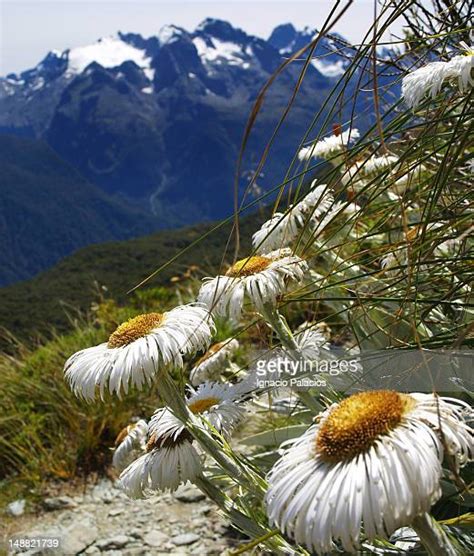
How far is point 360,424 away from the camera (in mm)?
956

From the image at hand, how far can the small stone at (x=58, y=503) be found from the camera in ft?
12.5

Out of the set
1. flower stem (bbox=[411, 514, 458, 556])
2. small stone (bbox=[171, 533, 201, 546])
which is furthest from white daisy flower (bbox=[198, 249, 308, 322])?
small stone (bbox=[171, 533, 201, 546])

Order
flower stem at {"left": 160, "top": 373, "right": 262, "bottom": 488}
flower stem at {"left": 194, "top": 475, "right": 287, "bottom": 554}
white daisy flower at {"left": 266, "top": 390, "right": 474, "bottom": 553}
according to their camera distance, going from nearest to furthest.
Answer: white daisy flower at {"left": 266, "top": 390, "right": 474, "bottom": 553}, flower stem at {"left": 194, "top": 475, "right": 287, "bottom": 554}, flower stem at {"left": 160, "top": 373, "right": 262, "bottom": 488}

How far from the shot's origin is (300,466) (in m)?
0.97

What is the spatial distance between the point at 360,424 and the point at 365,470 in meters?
0.08

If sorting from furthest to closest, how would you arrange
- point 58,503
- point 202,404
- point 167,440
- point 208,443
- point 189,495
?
1. point 58,503
2. point 189,495
3. point 202,404
4. point 167,440
5. point 208,443

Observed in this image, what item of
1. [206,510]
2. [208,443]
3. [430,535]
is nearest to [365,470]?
[430,535]

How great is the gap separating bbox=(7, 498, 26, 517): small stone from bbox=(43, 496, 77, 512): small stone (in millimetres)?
136

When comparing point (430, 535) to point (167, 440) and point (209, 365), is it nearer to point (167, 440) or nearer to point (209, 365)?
point (167, 440)

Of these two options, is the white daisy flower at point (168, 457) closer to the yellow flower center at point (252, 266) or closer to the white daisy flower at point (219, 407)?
the white daisy flower at point (219, 407)

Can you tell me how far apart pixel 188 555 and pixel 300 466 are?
7.71 ft

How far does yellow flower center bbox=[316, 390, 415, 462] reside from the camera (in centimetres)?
94

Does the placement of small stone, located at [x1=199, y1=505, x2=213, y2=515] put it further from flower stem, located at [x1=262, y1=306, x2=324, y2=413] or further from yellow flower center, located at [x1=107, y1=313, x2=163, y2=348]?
yellow flower center, located at [x1=107, y1=313, x2=163, y2=348]

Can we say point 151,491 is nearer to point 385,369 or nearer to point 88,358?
point 88,358
